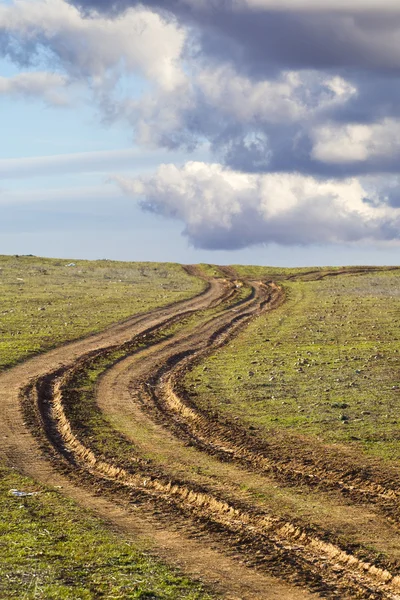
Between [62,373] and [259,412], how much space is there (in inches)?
419

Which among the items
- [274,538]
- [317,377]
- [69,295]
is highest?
[69,295]

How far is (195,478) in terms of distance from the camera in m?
18.3

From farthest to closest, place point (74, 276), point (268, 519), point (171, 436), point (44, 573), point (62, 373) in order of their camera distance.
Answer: point (74, 276) → point (62, 373) → point (171, 436) → point (268, 519) → point (44, 573)

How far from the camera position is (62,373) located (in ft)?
109

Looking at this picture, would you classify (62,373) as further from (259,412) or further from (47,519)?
(47,519)

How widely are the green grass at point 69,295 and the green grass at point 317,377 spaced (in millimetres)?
9451

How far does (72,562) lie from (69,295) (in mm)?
55489

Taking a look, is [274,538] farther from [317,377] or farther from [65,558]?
[317,377]

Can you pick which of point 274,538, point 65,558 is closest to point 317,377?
point 274,538

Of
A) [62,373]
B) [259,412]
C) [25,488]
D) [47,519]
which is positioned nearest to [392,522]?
[47,519]

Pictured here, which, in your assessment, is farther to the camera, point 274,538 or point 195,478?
point 195,478

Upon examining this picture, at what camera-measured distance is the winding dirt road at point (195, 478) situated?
13086 millimetres

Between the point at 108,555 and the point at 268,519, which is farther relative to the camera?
A: the point at 268,519

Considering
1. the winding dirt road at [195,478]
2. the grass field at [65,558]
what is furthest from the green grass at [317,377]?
the grass field at [65,558]
